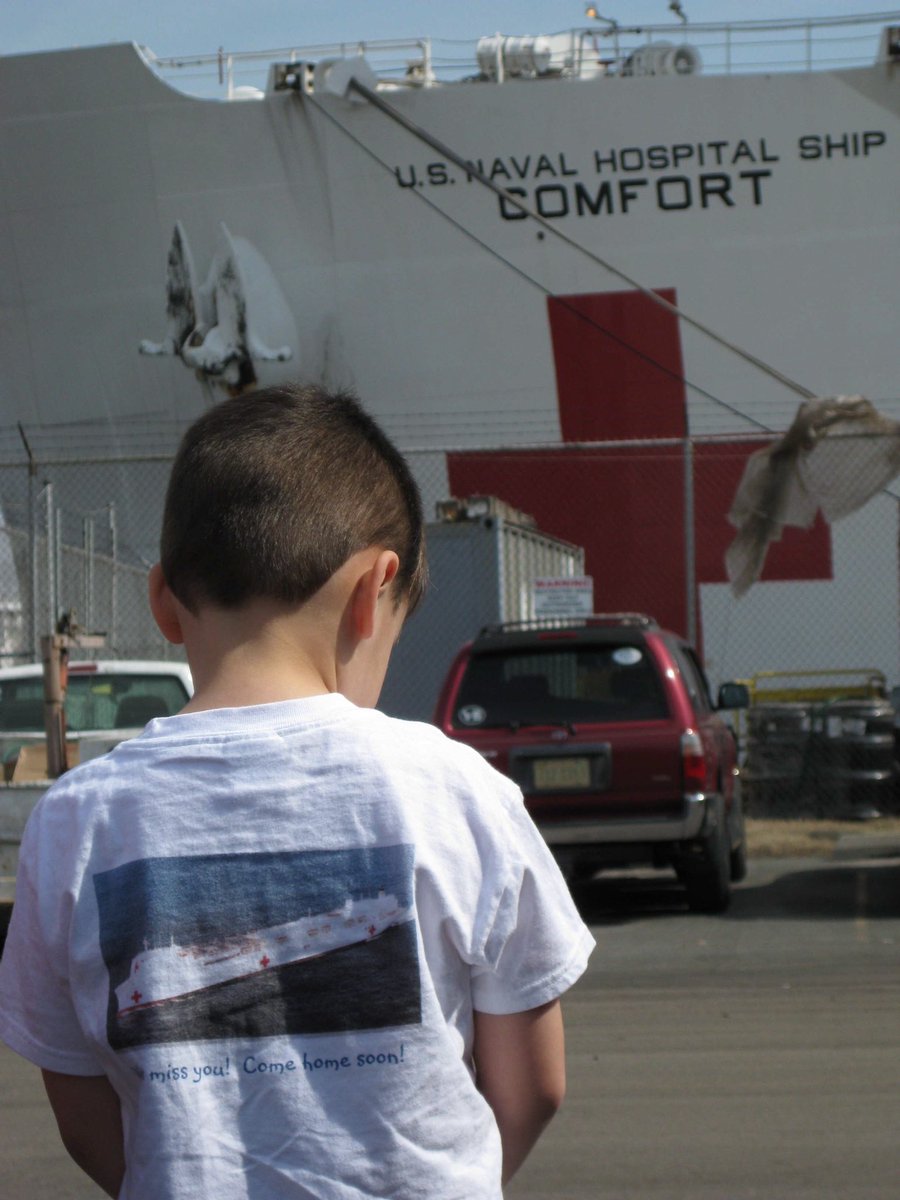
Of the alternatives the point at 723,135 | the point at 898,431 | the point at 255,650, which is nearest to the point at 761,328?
the point at 723,135

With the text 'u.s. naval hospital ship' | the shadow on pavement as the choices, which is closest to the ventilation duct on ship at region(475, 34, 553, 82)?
the text 'u.s. naval hospital ship'

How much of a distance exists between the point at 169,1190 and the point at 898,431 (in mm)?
14486

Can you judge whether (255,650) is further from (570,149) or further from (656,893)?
(570,149)

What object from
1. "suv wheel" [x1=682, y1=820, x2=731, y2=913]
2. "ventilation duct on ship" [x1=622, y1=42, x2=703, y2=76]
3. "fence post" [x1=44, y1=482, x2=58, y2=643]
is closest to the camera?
"suv wheel" [x1=682, y1=820, x2=731, y2=913]

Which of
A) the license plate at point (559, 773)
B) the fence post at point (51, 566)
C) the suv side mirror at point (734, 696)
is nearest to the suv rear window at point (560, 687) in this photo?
the license plate at point (559, 773)

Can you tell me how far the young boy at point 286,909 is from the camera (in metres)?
1.32

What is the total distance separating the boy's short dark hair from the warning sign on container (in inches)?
437

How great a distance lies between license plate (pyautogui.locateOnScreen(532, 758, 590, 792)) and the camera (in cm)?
877

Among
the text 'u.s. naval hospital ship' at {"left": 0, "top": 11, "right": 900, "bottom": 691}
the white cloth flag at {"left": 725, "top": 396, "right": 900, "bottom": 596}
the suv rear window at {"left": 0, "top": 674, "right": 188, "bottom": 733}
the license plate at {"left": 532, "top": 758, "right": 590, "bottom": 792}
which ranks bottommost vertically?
the license plate at {"left": 532, "top": 758, "right": 590, "bottom": 792}

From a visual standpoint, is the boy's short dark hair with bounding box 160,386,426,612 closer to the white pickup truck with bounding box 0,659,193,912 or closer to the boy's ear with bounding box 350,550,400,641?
the boy's ear with bounding box 350,550,400,641

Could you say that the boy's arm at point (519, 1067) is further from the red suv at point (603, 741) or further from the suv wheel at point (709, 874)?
the suv wheel at point (709, 874)

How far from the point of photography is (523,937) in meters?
1.40

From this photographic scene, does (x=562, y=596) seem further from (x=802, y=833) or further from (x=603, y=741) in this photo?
(x=603, y=741)

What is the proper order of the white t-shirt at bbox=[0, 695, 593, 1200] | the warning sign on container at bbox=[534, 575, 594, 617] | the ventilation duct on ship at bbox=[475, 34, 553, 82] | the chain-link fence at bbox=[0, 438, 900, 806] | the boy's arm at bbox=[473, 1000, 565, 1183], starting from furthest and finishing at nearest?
the ventilation duct on ship at bbox=[475, 34, 553, 82], the chain-link fence at bbox=[0, 438, 900, 806], the warning sign on container at bbox=[534, 575, 594, 617], the boy's arm at bbox=[473, 1000, 565, 1183], the white t-shirt at bbox=[0, 695, 593, 1200]
